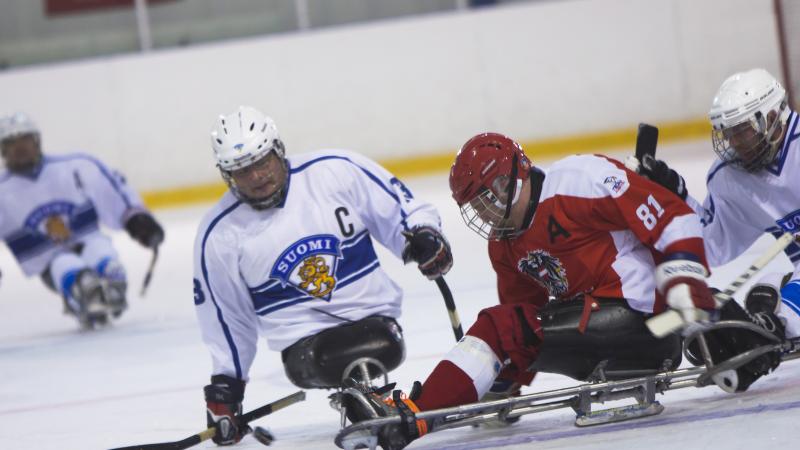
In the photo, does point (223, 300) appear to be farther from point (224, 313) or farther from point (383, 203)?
point (383, 203)

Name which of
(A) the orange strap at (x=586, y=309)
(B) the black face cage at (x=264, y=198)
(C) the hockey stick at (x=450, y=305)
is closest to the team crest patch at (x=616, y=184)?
(A) the orange strap at (x=586, y=309)

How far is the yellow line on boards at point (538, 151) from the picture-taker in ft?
36.7

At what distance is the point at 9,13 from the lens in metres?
11.7

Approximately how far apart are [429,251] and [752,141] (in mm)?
1011

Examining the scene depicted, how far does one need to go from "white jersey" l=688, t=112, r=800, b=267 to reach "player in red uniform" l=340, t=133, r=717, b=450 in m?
0.62

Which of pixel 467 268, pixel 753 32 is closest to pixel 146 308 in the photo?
pixel 467 268

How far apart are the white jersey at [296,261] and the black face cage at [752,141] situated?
0.89 m

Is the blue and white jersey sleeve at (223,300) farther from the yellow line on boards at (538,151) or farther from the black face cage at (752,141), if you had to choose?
the yellow line on boards at (538,151)

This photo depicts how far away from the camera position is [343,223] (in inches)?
161

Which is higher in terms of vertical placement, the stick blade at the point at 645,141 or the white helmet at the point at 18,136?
the stick blade at the point at 645,141

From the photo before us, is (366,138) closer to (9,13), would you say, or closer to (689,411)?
(9,13)

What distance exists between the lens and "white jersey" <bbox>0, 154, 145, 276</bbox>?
7.25 metres

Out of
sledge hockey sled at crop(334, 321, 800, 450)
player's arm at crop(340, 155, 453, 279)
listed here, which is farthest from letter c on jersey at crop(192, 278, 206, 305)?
sledge hockey sled at crop(334, 321, 800, 450)

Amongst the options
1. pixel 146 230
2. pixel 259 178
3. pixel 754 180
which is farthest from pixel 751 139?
pixel 146 230
